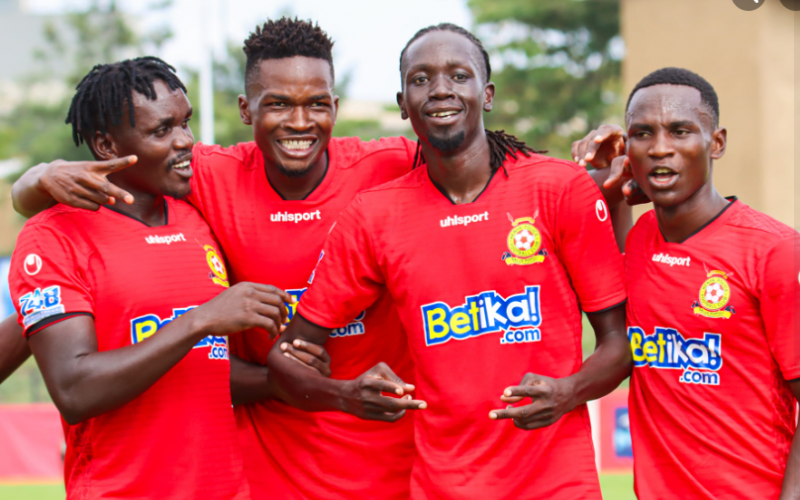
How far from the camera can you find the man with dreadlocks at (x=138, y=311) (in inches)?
127

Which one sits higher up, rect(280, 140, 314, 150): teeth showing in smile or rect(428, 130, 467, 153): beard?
rect(280, 140, 314, 150): teeth showing in smile

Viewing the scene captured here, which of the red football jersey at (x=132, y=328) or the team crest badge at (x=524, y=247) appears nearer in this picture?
the red football jersey at (x=132, y=328)

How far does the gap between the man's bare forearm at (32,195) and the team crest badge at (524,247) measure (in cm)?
201

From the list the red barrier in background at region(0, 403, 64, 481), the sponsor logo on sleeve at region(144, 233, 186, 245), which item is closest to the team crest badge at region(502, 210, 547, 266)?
the sponsor logo on sleeve at region(144, 233, 186, 245)

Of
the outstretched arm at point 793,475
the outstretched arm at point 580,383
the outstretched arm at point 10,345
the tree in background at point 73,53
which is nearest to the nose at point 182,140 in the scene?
the outstretched arm at point 10,345

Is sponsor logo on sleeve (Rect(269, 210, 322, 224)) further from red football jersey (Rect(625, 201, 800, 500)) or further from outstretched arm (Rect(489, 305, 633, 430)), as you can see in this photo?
red football jersey (Rect(625, 201, 800, 500))

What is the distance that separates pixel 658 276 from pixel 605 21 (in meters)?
22.2

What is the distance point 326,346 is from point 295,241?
540 mm

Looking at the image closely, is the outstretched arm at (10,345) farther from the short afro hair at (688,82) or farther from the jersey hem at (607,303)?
the short afro hair at (688,82)

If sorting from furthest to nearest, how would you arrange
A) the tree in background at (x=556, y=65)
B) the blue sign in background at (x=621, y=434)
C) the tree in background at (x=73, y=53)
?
the tree in background at (x=73, y=53), the tree in background at (x=556, y=65), the blue sign in background at (x=621, y=434)

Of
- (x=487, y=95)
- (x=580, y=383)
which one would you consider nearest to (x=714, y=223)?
(x=580, y=383)

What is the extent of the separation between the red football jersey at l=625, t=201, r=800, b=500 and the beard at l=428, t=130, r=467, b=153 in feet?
3.40

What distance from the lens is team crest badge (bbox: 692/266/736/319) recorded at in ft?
10.8

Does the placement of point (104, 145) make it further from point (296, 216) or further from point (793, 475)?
point (793, 475)
